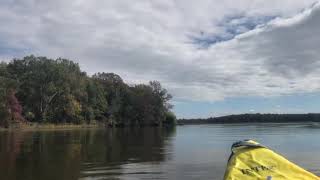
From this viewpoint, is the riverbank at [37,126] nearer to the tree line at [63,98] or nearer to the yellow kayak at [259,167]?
the tree line at [63,98]

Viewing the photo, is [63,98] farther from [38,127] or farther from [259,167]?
[259,167]

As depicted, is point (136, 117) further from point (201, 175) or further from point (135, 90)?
point (201, 175)

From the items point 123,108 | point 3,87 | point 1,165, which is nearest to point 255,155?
point 1,165

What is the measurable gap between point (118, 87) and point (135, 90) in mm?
5825

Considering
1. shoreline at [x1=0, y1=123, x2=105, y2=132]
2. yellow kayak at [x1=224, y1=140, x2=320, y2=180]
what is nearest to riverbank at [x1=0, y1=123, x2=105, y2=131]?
shoreline at [x1=0, y1=123, x2=105, y2=132]

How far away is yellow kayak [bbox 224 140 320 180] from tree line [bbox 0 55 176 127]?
316 ft

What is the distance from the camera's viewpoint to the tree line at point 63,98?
4191 inches

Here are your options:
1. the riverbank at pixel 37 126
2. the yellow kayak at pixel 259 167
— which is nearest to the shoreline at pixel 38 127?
the riverbank at pixel 37 126

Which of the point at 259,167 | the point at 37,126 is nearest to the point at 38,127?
the point at 37,126

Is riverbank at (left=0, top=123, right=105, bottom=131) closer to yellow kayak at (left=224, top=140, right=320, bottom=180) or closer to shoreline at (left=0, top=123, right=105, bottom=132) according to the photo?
shoreline at (left=0, top=123, right=105, bottom=132)

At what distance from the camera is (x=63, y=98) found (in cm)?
11819

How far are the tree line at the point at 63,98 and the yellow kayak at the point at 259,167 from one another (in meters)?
96.4

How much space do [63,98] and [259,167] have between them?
11650cm

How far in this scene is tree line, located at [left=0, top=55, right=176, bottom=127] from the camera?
10644 centimetres
